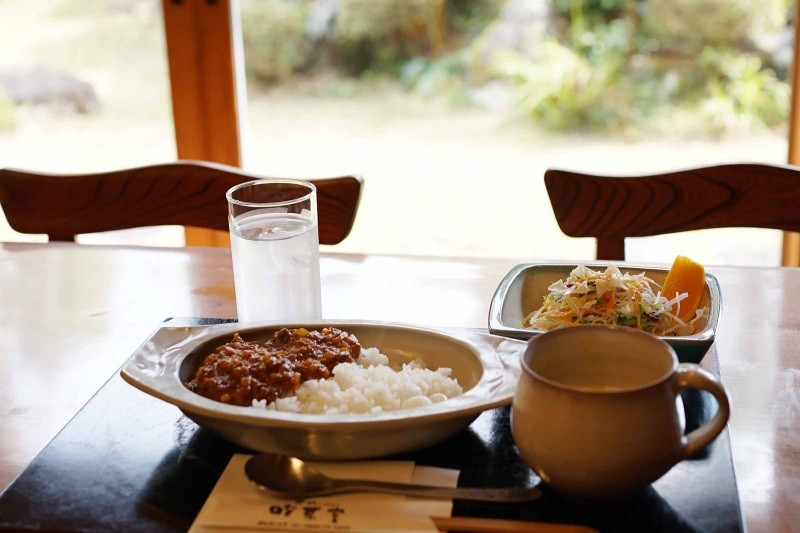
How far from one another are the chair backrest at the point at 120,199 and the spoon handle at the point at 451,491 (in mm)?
788

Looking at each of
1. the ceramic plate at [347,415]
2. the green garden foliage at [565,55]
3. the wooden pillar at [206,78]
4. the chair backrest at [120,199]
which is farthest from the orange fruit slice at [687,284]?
the green garden foliage at [565,55]

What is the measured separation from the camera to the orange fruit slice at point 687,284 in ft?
3.45

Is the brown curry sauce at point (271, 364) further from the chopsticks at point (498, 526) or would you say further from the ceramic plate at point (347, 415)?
the chopsticks at point (498, 526)

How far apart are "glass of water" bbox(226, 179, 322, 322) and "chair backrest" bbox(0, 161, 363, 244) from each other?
0.44 metres

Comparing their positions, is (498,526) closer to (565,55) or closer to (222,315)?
(222,315)

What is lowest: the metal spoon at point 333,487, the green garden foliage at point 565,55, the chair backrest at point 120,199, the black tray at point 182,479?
the black tray at point 182,479

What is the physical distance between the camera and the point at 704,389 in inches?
27.7

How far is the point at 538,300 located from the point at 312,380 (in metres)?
0.39

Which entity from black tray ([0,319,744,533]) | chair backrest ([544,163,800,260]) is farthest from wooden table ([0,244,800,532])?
chair backrest ([544,163,800,260])

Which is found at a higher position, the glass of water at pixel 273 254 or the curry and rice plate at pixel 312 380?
the glass of water at pixel 273 254

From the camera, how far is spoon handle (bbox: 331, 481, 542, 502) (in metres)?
0.74

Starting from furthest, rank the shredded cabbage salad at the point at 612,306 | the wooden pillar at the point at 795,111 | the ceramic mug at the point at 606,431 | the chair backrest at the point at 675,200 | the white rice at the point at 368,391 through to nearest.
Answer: the wooden pillar at the point at 795,111, the chair backrest at the point at 675,200, the shredded cabbage salad at the point at 612,306, the white rice at the point at 368,391, the ceramic mug at the point at 606,431

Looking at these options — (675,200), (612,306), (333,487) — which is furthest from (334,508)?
(675,200)

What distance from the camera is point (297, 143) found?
138 inches
